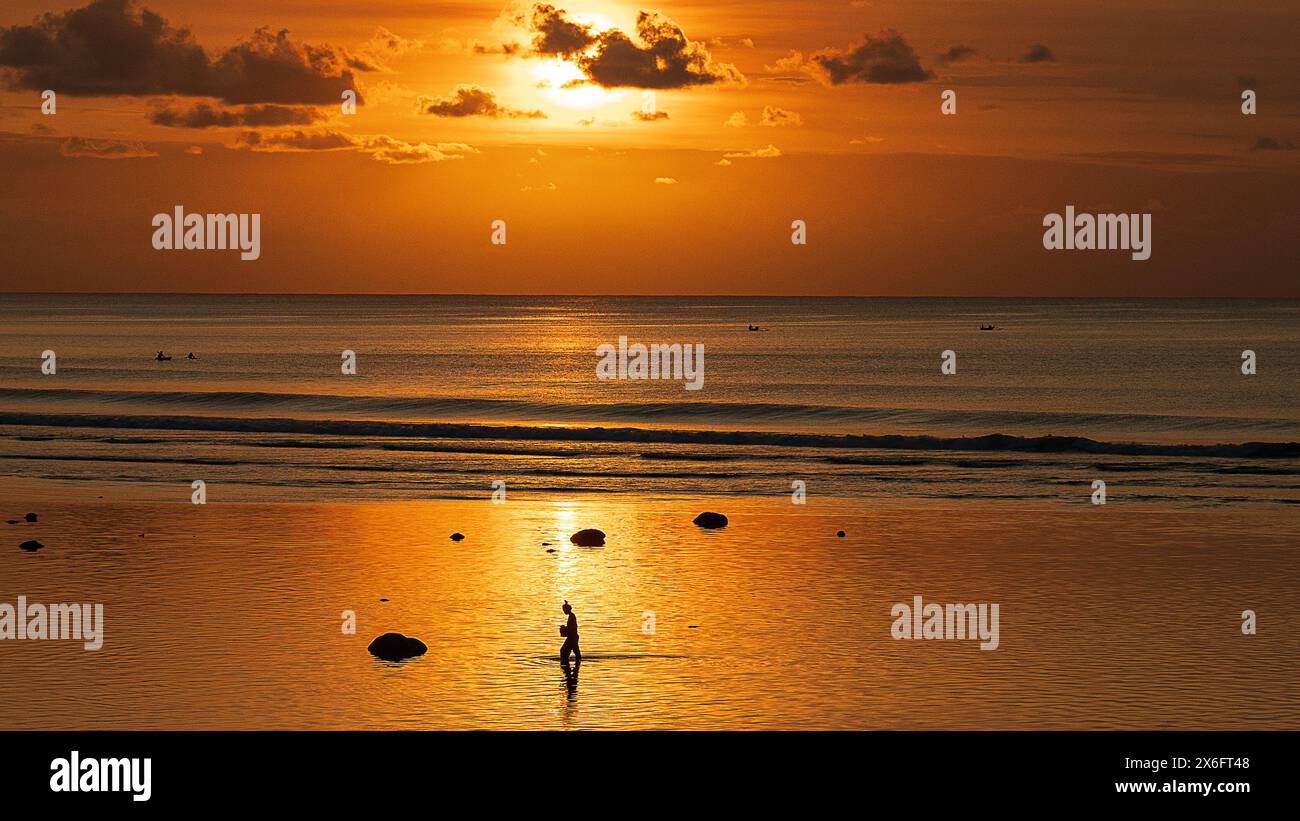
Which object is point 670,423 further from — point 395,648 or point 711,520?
point 395,648

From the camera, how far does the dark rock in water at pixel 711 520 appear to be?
3428cm

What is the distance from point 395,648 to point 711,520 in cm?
1413

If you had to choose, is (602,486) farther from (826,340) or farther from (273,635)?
(826,340)

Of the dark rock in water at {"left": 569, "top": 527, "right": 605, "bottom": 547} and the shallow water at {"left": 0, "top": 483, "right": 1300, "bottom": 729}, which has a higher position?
the dark rock in water at {"left": 569, "top": 527, "right": 605, "bottom": 547}

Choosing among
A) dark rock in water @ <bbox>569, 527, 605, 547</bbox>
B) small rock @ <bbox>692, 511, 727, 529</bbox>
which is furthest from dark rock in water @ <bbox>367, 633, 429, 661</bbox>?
small rock @ <bbox>692, 511, 727, 529</bbox>

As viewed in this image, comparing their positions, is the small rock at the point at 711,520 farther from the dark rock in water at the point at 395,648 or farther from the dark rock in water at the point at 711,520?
the dark rock in water at the point at 395,648

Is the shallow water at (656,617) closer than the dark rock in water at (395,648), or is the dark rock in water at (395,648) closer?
the shallow water at (656,617)

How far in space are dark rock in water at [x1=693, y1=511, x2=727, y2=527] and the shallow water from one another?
860mm

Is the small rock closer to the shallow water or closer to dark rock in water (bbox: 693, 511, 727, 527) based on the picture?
dark rock in water (bbox: 693, 511, 727, 527)

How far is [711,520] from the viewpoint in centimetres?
3438

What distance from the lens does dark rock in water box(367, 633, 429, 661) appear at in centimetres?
2133
